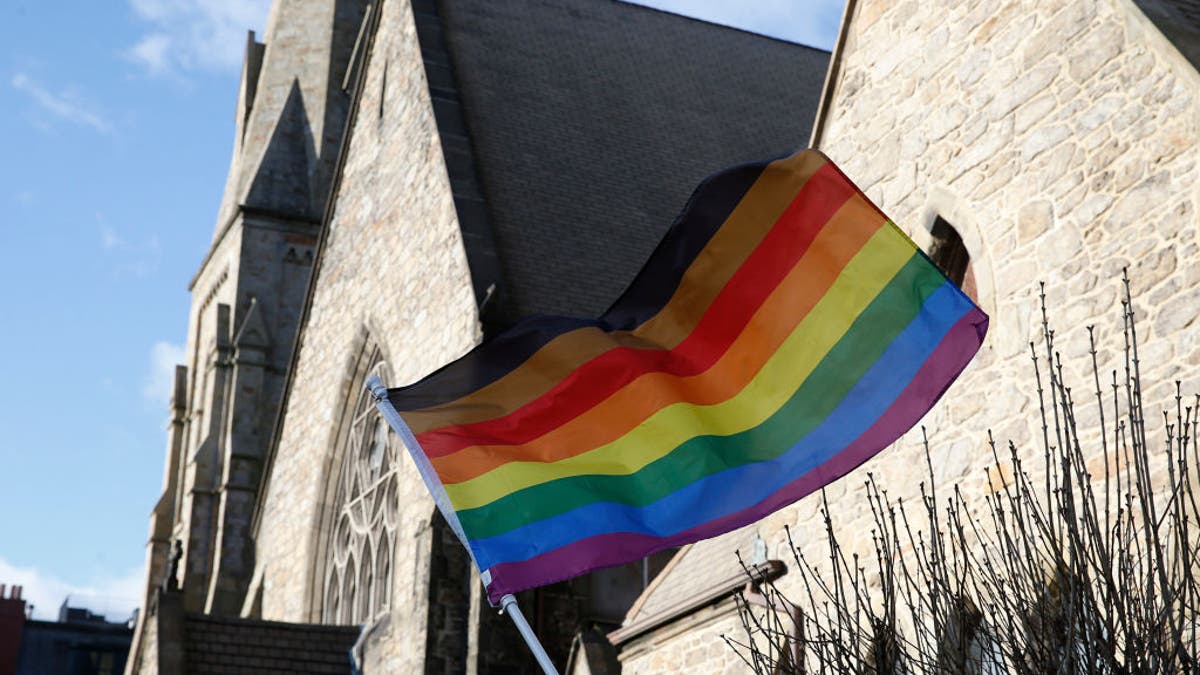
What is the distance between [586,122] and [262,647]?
24.3 ft


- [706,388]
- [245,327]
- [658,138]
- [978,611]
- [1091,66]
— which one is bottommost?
[978,611]

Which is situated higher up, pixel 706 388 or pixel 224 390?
pixel 224 390

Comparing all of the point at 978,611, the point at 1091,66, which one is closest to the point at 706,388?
the point at 978,611

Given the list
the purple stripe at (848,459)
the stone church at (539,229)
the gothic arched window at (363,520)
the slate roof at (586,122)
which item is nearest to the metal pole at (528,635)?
the purple stripe at (848,459)

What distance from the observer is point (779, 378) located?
7.54 m

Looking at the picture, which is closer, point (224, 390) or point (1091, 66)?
point (1091, 66)

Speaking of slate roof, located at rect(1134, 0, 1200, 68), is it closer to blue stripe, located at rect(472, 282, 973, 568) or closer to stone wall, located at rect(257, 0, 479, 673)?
blue stripe, located at rect(472, 282, 973, 568)

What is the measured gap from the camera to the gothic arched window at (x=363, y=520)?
18.8m

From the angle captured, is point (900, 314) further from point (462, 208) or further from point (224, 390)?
point (224, 390)

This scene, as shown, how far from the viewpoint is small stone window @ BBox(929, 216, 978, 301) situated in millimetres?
9867

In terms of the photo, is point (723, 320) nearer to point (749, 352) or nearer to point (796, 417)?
point (749, 352)

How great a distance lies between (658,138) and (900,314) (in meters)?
14.0

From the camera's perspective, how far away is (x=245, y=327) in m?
28.6

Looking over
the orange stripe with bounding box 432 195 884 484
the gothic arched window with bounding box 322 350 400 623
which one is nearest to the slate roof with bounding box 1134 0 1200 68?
the orange stripe with bounding box 432 195 884 484
